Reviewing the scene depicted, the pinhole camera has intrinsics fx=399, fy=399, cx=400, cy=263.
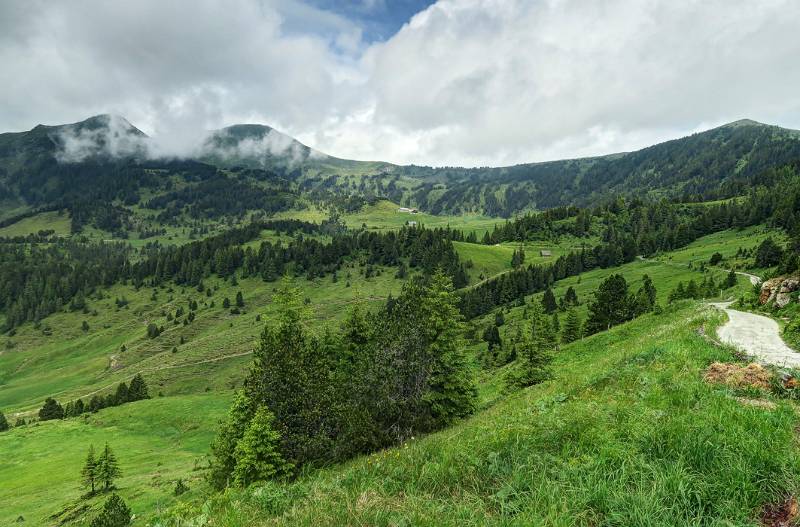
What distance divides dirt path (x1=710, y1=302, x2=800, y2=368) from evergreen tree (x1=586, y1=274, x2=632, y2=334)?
144 feet

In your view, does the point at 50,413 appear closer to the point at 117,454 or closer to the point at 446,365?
the point at 117,454

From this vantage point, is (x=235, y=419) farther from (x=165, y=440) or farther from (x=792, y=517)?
(x=165, y=440)

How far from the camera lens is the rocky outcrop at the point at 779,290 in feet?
95.6

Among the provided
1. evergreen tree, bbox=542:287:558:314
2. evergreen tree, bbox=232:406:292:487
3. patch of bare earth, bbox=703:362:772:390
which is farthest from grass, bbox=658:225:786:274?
evergreen tree, bbox=232:406:292:487

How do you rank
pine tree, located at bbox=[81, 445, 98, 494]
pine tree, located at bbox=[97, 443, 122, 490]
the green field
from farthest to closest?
pine tree, located at bbox=[97, 443, 122, 490] < pine tree, located at bbox=[81, 445, 98, 494] < the green field

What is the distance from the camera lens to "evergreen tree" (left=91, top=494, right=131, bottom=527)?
36.9 meters

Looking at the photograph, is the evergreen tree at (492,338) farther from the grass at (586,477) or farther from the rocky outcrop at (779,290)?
the grass at (586,477)

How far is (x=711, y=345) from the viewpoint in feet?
54.7

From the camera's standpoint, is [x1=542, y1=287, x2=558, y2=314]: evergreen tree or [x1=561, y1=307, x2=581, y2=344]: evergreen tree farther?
[x1=542, y1=287, x2=558, y2=314]: evergreen tree

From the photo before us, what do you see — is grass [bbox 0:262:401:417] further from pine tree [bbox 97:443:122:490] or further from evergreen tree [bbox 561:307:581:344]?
evergreen tree [bbox 561:307:581:344]

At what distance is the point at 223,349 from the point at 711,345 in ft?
502

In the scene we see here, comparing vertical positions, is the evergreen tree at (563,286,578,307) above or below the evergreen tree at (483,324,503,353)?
above

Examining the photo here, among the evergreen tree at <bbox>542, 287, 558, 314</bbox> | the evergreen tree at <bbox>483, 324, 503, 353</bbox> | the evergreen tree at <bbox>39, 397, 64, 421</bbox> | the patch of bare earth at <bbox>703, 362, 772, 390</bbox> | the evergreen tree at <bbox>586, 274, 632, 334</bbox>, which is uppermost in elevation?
the patch of bare earth at <bbox>703, 362, 772, 390</bbox>

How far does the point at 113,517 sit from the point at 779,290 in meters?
61.4
